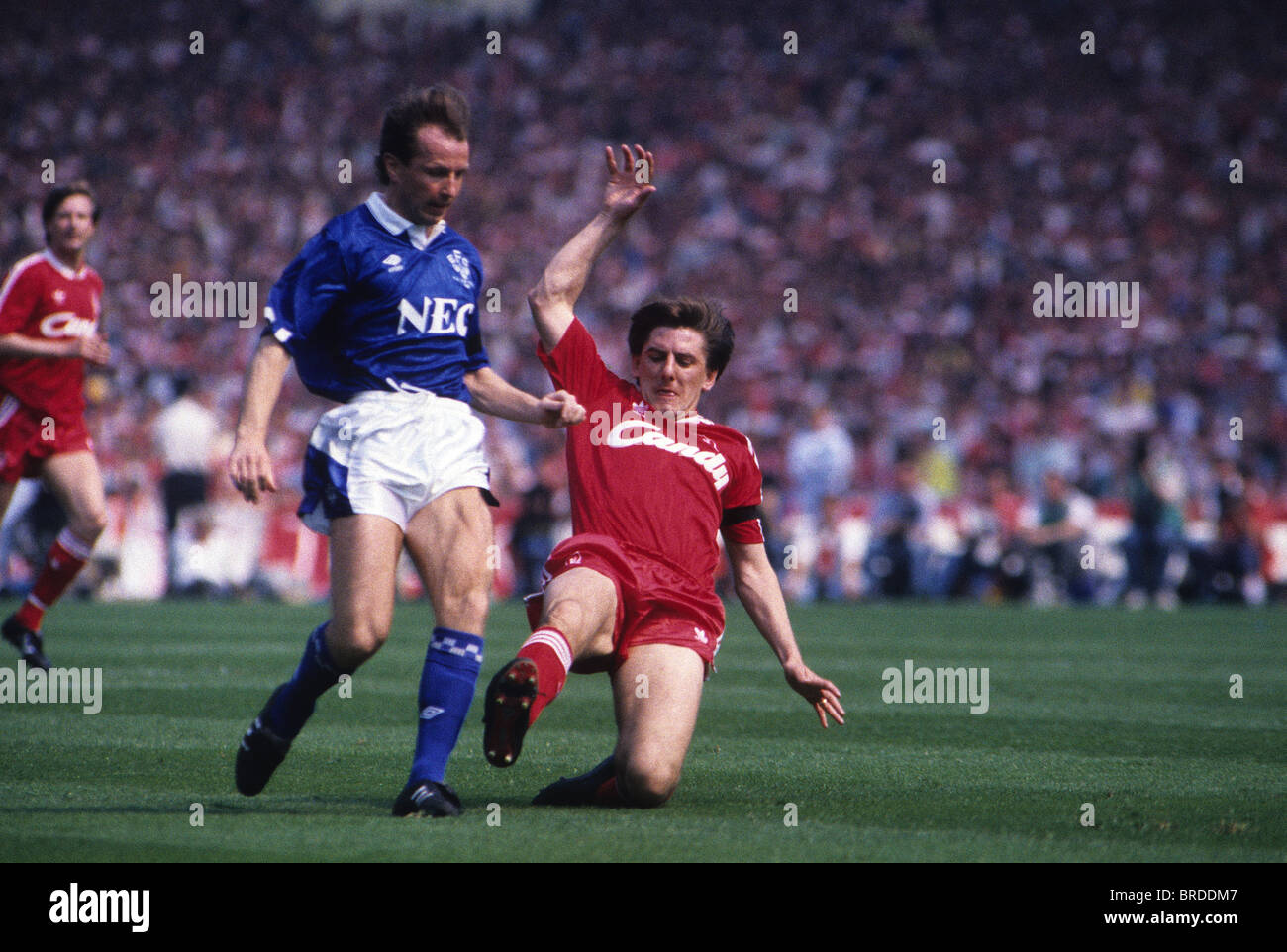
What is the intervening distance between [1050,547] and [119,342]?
48.5 feet

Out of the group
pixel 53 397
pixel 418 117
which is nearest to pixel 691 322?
pixel 418 117

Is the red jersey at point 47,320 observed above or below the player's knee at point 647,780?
above

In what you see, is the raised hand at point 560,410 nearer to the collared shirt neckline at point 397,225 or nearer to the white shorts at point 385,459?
the white shorts at point 385,459

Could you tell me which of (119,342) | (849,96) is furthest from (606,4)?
(119,342)

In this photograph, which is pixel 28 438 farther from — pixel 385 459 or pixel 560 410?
pixel 560 410

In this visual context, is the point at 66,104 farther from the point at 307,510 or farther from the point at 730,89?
the point at 307,510

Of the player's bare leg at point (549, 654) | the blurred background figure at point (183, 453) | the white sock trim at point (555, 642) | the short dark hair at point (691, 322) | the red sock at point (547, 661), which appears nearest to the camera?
the player's bare leg at point (549, 654)

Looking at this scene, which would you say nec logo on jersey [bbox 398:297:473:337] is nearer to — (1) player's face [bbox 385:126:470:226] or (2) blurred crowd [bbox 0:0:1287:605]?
(1) player's face [bbox 385:126:470:226]

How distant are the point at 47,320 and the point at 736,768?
5.11m

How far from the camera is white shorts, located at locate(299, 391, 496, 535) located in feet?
16.1

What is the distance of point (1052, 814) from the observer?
16.2 feet

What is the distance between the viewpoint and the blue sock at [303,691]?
194 inches

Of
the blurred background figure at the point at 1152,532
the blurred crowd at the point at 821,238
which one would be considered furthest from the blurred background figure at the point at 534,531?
the blurred background figure at the point at 1152,532

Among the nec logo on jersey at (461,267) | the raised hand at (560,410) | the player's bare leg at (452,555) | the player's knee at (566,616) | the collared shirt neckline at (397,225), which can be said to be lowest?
the player's knee at (566,616)
